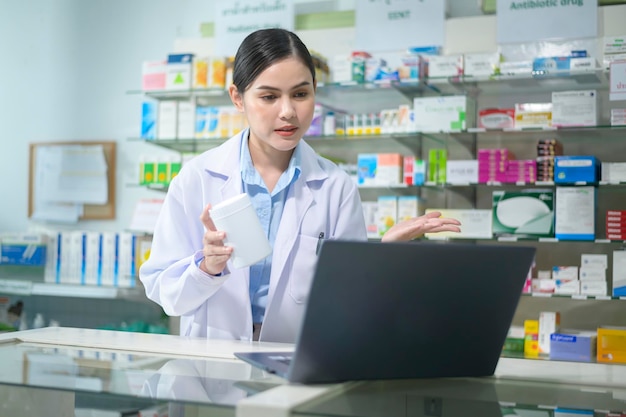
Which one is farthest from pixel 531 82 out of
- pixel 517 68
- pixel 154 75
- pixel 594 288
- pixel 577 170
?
pixel 154 75

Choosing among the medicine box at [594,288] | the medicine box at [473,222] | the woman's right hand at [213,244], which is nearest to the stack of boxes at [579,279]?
the medicine box at [594,288]

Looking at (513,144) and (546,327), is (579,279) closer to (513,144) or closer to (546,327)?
(546,327)

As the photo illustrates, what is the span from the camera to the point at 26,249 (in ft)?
18.1

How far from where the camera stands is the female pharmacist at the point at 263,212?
2.09 metres

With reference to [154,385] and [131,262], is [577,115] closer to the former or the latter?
[131,262]

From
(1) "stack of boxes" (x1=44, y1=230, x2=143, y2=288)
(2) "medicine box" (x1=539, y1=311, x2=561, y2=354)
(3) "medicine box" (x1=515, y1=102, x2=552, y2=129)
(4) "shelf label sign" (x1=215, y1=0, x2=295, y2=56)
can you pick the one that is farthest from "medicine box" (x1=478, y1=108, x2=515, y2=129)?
(1) "stack of boxes" (x1=44, y1=230, x2=143, y2=288)

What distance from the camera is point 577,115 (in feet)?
14.1

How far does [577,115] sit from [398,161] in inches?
39.3

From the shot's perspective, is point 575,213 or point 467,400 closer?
point 467,400

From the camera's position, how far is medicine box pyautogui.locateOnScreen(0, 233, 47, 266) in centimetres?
549

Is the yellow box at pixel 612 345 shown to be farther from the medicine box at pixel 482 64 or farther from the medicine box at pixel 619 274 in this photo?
the medicine box at pixel 482 64

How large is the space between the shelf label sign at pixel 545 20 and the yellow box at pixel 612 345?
1667 millimetres

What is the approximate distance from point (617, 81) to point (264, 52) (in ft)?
9.18

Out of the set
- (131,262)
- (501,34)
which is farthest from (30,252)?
(501,34)
